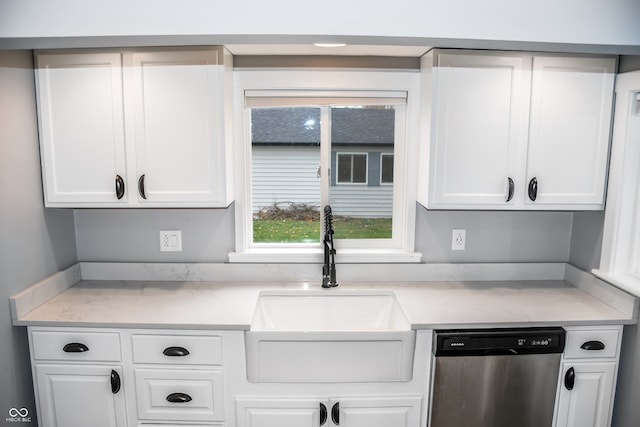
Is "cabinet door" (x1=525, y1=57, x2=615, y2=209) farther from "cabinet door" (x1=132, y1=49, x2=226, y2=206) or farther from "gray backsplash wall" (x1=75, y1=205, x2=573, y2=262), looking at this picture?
"cabinet door" (x1=132, y1=49, x2=226, y2=206)

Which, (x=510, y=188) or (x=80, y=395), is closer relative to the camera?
(x=80, y=395)

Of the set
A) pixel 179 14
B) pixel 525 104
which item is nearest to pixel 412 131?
pixel 525 104

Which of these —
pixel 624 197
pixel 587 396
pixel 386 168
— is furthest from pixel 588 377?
pixel 386 168

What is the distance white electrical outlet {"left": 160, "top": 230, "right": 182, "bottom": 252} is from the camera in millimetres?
2330

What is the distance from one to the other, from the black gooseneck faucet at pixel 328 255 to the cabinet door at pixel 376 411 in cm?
61

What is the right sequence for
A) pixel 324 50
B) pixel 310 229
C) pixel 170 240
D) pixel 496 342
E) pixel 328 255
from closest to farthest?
1. pixel 496 342
2. pixel 324 50
3. pixel 328 255
4. pixel 170 240
5. pixel 310 229

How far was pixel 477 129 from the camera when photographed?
6.50ft

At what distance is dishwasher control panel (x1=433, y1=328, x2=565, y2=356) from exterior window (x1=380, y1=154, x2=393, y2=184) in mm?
932

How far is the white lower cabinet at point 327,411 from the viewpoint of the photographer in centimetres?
186

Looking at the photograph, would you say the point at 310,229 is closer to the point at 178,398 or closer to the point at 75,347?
the point at 178,398

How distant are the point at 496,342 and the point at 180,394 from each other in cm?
141

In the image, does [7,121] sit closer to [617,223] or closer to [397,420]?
[397,420]

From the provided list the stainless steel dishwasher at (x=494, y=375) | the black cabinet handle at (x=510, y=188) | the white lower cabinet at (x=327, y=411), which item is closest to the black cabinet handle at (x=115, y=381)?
the white lower cabinet at (x=327, y=411)
